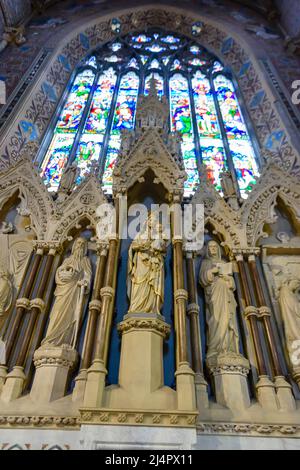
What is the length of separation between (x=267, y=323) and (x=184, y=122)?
637cm

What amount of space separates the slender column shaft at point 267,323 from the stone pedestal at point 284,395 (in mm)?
116

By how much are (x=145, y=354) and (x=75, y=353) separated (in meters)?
0.93

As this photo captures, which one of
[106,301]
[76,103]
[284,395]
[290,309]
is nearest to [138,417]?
[106,301]

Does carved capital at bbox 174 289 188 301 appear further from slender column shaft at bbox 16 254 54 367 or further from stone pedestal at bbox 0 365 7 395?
stone pedestal at bbox 0 365 7 395

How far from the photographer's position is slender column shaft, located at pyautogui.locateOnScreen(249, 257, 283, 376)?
469 cm

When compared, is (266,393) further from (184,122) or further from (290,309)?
(184,122)

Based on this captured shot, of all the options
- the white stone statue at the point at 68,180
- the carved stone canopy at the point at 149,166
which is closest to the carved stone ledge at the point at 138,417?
the carved stone canopy at the point at 149,166

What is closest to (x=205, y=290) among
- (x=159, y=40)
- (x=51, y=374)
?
(x=51, y=374)

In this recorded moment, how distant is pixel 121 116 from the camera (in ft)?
33.5

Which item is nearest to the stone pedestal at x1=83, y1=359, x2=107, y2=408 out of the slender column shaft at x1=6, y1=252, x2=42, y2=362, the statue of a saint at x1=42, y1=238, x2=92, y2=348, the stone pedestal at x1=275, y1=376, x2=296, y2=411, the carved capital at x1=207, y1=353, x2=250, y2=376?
the statue of a saint at x1=42, y1=238, x2=92, y2=348

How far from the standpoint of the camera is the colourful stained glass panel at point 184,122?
825 cm

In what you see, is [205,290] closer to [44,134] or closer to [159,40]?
[44,134]

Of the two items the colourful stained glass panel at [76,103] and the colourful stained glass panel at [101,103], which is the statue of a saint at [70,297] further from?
the colourful stained glass panel at [76,103]

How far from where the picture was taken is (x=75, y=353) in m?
4.75
